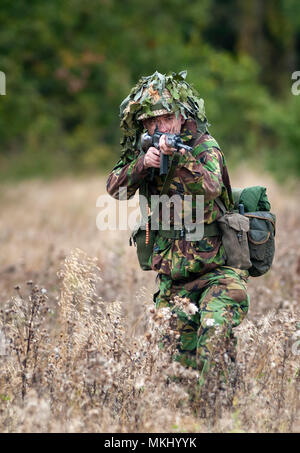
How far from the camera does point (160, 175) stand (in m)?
4.27

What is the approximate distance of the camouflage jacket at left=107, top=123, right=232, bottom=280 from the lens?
4039mm

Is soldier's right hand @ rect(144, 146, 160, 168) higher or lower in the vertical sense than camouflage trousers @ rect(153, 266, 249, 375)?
higher

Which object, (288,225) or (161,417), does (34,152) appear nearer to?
(288,225)

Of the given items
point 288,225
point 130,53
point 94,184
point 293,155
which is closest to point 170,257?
point 288,225

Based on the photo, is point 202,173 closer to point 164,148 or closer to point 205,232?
point 164,148

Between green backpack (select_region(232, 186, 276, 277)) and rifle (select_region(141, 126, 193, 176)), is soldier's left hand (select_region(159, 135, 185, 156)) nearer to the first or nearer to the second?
rifle (select_region(141, 126, 193, 176))

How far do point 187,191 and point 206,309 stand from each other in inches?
26.6

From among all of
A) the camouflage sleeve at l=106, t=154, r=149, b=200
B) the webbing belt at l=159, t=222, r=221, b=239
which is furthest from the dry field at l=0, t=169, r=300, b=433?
the camouflage sleeve at l=106, t=154, r=149, b=200

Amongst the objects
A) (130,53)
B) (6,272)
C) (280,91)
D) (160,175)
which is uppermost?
(280,91)

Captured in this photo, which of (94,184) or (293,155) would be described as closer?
(293,155)

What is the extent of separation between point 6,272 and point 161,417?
5.96m

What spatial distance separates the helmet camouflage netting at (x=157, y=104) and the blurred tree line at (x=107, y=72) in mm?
15770

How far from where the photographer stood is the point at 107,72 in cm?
2575

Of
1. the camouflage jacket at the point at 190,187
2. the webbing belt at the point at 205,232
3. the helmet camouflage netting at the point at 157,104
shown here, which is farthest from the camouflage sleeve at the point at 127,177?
the webbing belt at the point at 205,232
